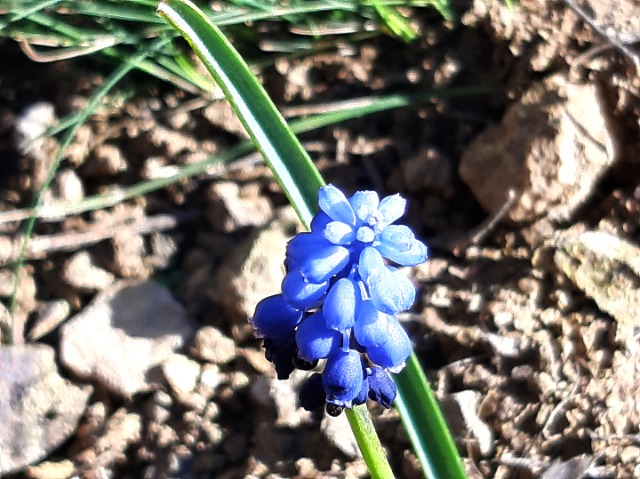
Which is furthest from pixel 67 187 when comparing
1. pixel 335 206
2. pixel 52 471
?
pixel 335 206

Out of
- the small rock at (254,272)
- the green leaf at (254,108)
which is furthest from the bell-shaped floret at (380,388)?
the small rock at (254,272)

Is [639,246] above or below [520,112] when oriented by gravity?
below

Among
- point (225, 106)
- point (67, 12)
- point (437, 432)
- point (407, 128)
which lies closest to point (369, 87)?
point (407, 128)

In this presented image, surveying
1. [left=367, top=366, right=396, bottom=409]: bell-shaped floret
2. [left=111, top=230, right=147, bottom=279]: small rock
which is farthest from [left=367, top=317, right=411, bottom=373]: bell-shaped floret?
[left=111, top=230, right=147, bottom=279]: small rock

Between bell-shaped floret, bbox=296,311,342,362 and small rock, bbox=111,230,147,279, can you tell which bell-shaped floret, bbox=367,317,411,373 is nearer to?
bell-shaped floret, bbox=296,311,342,362

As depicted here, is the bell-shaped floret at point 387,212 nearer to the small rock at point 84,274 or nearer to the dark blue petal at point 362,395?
the dark blue petal at point 362,395

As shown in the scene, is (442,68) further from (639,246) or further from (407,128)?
(639,246)

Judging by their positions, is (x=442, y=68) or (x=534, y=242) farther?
(x=442, y=68)
